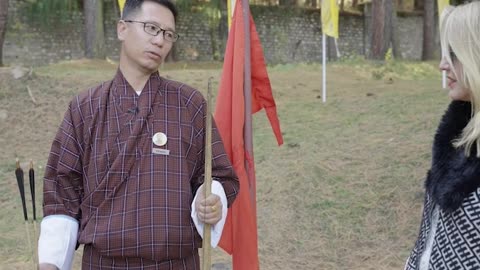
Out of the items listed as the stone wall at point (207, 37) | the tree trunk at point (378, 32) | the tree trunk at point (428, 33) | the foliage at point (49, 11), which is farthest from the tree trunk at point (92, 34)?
the tree trunk at point (428, 33)

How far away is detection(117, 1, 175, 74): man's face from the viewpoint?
1.77 metres

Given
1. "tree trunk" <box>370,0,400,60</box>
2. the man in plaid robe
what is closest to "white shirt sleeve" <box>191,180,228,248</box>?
the man in plaid robe

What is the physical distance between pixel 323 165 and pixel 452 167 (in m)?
3.97

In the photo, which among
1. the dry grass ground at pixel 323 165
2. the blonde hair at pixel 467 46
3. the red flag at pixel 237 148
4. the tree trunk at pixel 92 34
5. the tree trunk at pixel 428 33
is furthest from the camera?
the tree trunk at pixel 428 33

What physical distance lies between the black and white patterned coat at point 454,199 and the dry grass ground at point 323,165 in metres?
2.62

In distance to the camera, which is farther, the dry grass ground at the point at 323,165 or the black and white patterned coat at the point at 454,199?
the dry grass ground at the point at 323,165

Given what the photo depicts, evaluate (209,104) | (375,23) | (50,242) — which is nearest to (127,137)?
(209,104)

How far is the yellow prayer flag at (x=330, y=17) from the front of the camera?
8336 millimetres

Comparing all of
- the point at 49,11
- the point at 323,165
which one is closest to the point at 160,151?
the point at 323,165

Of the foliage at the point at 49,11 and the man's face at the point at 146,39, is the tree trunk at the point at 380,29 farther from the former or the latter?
the man's face at the point at 146,39

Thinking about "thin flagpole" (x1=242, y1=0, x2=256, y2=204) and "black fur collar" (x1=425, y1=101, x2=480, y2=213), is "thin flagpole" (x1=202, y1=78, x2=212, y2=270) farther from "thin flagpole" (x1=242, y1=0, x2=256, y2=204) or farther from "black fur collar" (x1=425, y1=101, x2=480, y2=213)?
"thin flagpole" (x1=242, y1=0, x2=256, y2=204)

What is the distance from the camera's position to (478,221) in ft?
4.66

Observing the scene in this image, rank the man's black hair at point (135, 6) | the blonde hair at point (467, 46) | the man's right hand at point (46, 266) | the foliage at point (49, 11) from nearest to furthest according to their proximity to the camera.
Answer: the blonde hair at point (467, 46)
the man's right hand at point (46, 266)
the man's black hair at point (135, 6)
the foliage at point (49, 11)

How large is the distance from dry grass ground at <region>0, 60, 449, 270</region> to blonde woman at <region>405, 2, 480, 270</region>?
104 inches
